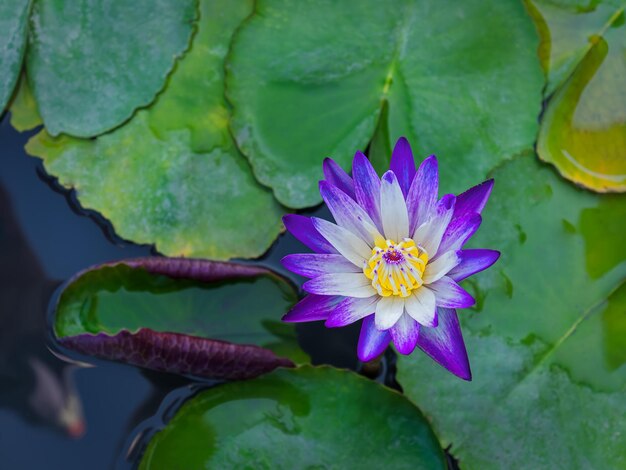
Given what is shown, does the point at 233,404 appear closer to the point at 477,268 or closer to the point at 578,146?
the point at 477,268

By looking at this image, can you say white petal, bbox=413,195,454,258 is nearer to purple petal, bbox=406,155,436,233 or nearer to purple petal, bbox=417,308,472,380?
purple petal, bbox=406,155,436,233

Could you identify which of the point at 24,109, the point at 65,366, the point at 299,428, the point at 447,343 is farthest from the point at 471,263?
the point at 24,109

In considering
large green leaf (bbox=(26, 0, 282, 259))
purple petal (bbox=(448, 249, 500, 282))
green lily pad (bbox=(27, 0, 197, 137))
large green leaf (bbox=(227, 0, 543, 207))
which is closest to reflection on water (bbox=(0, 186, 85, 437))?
large green leaf (bbox=(26, 0, 282, 259))

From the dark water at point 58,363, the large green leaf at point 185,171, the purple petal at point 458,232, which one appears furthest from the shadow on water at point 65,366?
the purple petal at point 458,232

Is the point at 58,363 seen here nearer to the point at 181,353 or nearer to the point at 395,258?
the point at 181,353

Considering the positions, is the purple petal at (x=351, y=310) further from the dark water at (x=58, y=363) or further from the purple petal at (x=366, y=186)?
the dark water at (x=58, y=363)

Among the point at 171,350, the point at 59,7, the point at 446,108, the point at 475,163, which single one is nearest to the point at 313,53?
the point at 446,108
